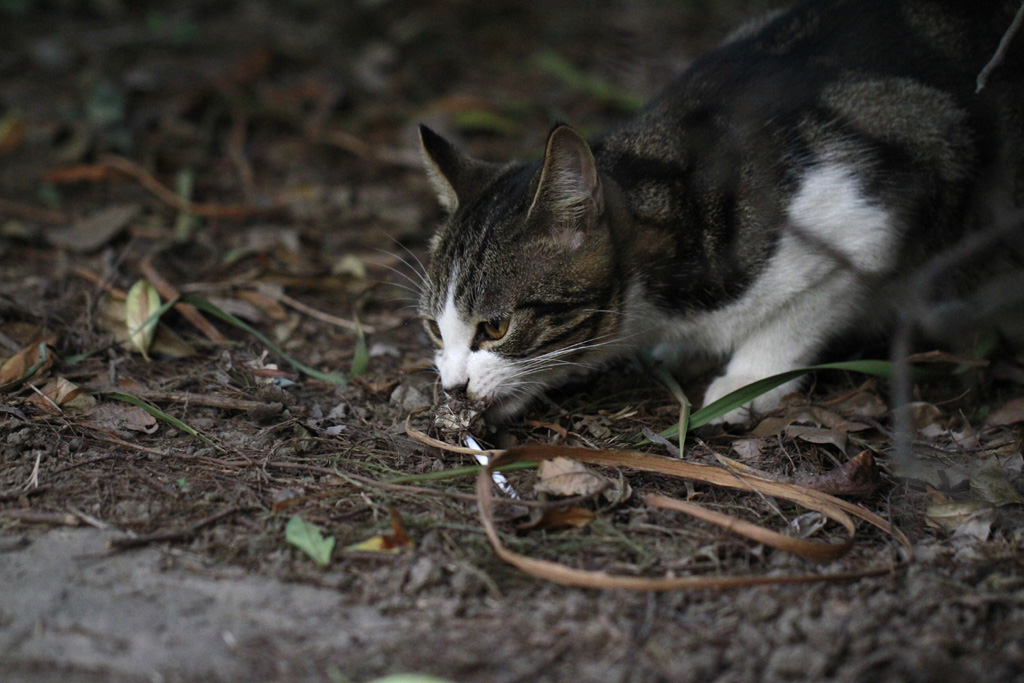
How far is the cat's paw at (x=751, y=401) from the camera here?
293cm

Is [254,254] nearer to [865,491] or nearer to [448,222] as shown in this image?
[448,222]

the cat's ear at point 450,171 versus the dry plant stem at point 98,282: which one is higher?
the cat's ear at point 450,171

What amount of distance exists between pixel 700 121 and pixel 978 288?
122 centimetres

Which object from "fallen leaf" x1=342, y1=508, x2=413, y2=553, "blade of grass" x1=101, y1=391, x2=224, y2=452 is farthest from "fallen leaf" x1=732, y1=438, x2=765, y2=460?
"blade of grass" x1=101, y1=391, x2=224, y2=452

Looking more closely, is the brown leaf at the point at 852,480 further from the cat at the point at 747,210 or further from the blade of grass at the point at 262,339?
the blade of grass at the point at 262,339

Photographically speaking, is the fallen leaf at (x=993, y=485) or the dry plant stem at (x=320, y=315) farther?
the dry plant stem at (x=320, y=315)

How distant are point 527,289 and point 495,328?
0.16 metres

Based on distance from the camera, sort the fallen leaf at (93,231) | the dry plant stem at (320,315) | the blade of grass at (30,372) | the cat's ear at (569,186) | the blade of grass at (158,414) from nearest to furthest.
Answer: the cat's ear at (569,186) < the blade of grass at (158,414) < the blade of grass at (30,372) < the dry plant stem at (320,315) < the fallen leaf at (93,231)

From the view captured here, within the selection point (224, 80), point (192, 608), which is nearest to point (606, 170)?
point (192, 608)

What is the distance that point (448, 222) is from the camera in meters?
3.04

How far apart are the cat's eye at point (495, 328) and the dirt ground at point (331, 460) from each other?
340 millimetres

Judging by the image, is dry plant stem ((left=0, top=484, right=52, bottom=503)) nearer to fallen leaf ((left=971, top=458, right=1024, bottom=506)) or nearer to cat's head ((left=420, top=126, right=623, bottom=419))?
cat's head ((left=420, top=126, right=623, bottom=419))

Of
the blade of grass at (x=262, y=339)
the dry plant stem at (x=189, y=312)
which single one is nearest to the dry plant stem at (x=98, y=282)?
the dry plant stem at (x=189, y=312)

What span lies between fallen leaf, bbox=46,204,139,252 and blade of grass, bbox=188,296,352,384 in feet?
2.67
